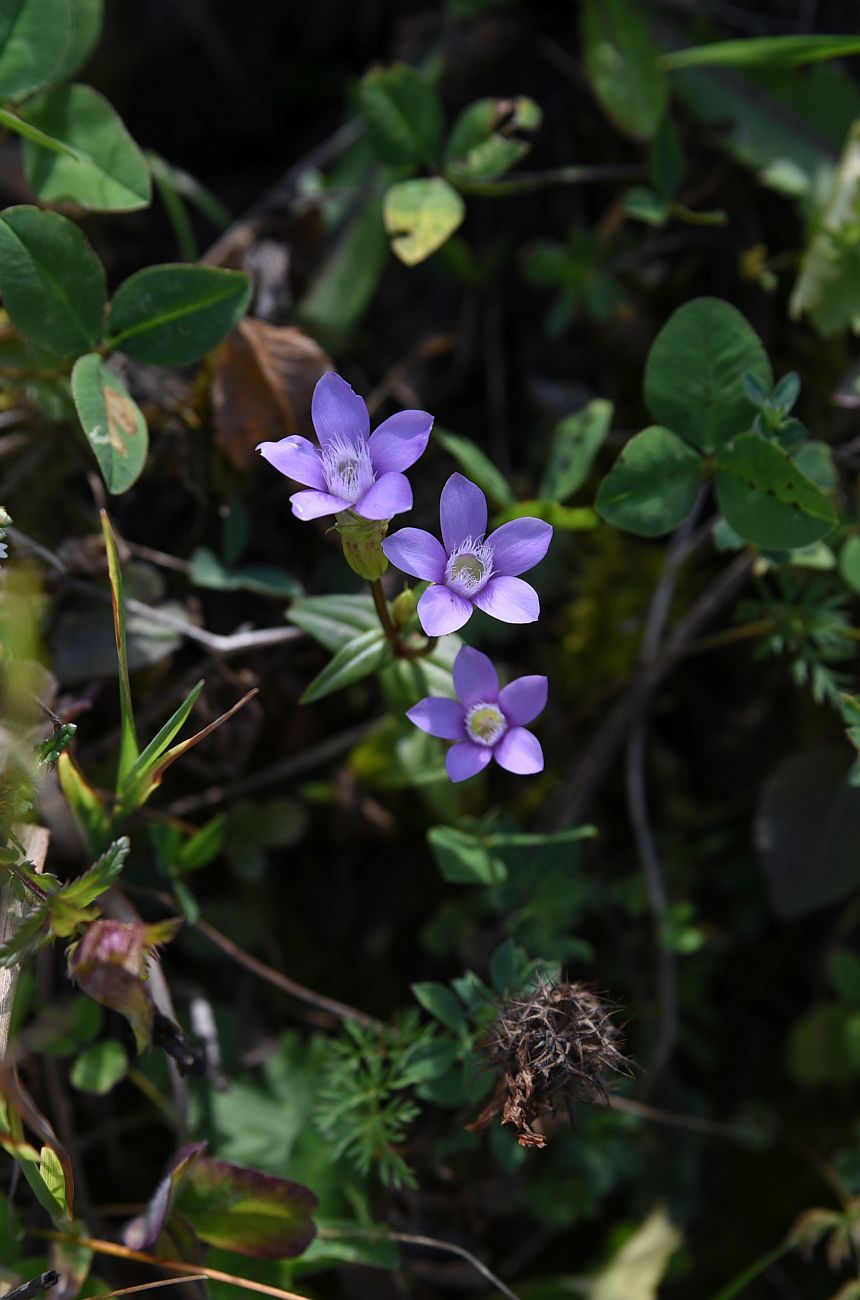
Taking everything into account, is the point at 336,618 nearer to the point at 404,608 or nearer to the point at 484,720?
the point at 404,608

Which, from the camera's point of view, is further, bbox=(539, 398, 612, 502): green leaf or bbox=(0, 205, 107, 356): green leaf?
bbox=(539, 398, 612, 502): green leaf

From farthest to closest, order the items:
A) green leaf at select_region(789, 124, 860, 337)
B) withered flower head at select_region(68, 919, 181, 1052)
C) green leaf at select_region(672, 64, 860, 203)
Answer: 1. green leaf at select_region(672, 64, 860, 203)
2. green leaf at select_region(789, 124, 860, 337)
3. withered flower head at select_region(68, 919, 181, 1052)

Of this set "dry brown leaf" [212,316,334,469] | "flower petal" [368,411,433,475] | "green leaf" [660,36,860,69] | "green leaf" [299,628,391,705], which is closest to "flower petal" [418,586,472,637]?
"flower petal" [368,411,433,475]

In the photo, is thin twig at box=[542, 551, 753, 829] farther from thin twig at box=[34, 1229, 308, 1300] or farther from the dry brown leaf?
thin twig at box=[34, 1229, 308, 1300]

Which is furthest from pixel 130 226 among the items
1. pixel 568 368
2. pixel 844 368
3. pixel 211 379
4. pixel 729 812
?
pixel 729 812

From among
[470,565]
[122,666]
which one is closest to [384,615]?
[470,565]

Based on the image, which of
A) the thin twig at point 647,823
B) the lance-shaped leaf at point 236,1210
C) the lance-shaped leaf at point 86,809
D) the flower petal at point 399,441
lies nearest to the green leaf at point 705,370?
the thin twig at point 647,823
